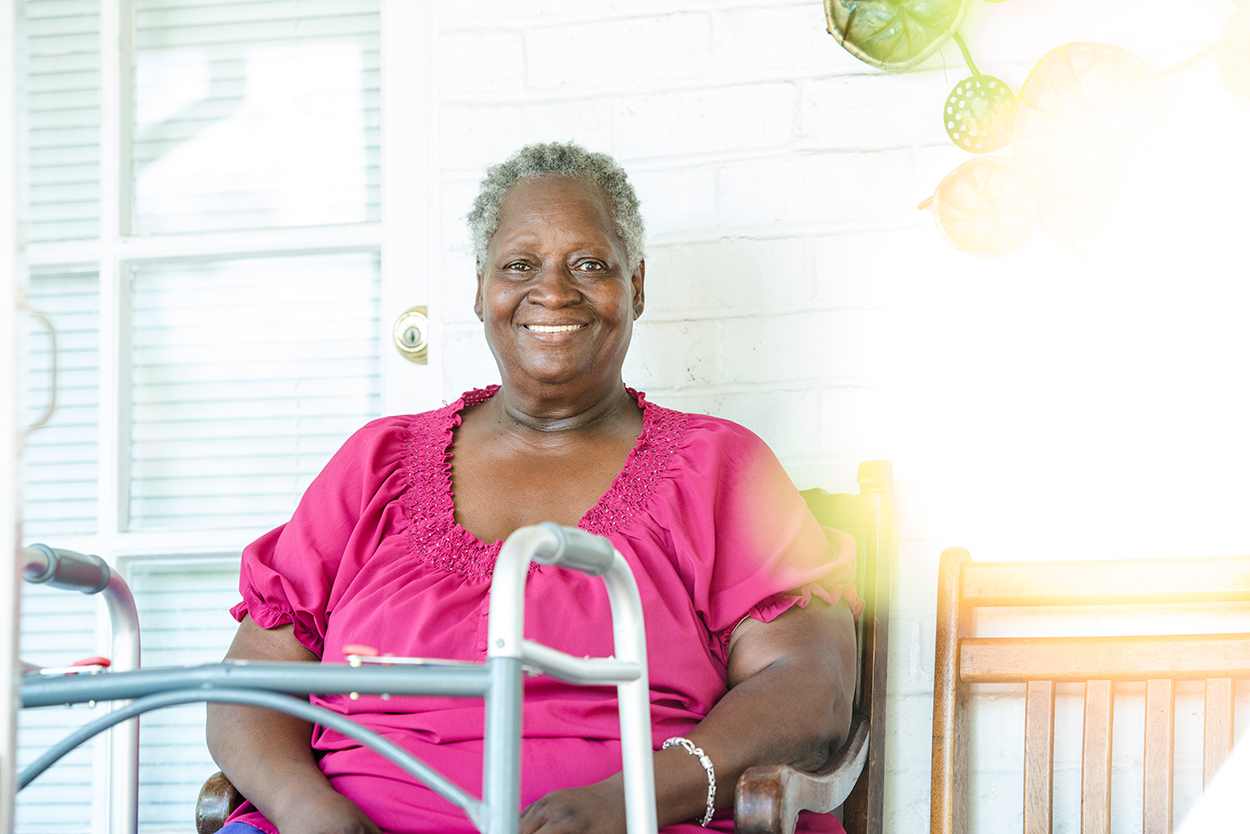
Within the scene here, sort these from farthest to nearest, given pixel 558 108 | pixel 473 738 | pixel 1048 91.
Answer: pixel 558 108 < pixel 1048 91 < pixel 473 738

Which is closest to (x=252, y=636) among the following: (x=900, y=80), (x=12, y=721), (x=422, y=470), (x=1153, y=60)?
(x=422, y=470)

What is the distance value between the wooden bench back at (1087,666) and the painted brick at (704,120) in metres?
0.72

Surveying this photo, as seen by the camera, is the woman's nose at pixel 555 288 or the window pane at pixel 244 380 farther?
the window pane at pixel 244 380

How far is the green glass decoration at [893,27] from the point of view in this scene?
1.69 meters

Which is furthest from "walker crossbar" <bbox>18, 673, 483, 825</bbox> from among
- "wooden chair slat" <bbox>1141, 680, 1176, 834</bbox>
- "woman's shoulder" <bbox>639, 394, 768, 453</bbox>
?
"wooden chair slat" <bbox>1141, 680, 1176, 834</bbox>

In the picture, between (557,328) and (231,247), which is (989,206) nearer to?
(557,328)

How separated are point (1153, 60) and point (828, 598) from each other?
943 millimetres

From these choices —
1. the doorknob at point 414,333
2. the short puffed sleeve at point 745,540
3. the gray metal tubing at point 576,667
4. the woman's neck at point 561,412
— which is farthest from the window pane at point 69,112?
the gray metal tubing at point 576,667

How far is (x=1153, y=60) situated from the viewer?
5.53 ft

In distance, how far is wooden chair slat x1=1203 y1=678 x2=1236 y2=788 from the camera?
1460mm

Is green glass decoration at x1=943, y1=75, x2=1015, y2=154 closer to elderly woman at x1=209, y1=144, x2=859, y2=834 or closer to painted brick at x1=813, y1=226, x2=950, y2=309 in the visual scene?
painted brick at x1=813, y1=226, x2=950, y2=309

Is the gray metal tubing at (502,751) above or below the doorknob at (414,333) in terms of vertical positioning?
below

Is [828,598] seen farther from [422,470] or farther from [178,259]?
[178,259]

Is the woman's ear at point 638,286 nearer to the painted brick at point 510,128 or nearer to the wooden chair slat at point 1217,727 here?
the painted brick at point 510,128
